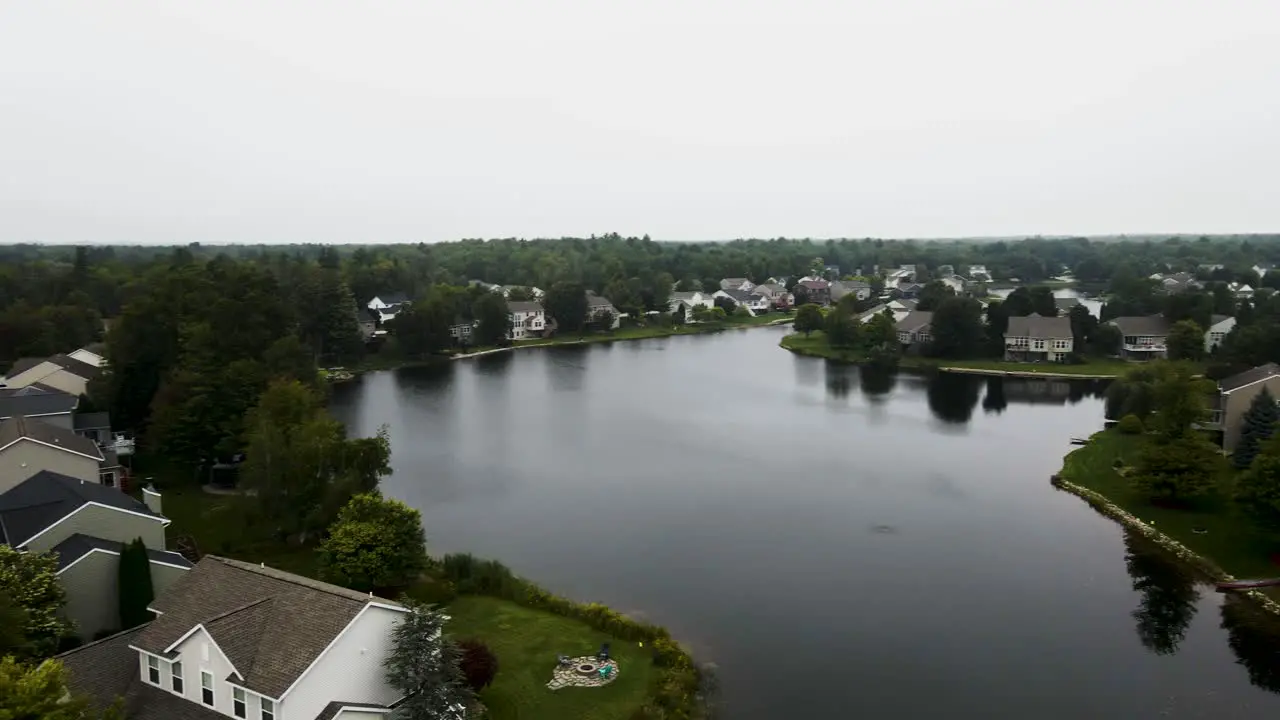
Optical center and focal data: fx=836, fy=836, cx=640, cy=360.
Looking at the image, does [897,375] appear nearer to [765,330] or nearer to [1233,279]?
[765,330]

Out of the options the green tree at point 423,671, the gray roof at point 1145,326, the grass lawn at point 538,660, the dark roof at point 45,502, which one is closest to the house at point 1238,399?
the grass lawn at point 538,660

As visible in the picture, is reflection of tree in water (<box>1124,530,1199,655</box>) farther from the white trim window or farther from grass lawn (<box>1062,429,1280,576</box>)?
the white trim window

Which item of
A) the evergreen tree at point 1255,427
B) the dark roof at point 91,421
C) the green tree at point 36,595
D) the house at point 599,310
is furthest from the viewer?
the house at point 599,310

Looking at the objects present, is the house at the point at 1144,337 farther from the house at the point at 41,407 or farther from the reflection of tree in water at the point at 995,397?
the house at the point at 41,407

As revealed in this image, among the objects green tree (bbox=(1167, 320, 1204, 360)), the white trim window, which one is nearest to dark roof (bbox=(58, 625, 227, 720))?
the white trim window

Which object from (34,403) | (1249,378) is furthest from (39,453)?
(1249,378)

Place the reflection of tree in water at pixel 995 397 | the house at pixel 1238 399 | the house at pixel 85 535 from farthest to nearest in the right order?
the reflection of tree in water at pixel 995 397 → the house at pixel 1238 399 → the house at pixel 85 535
